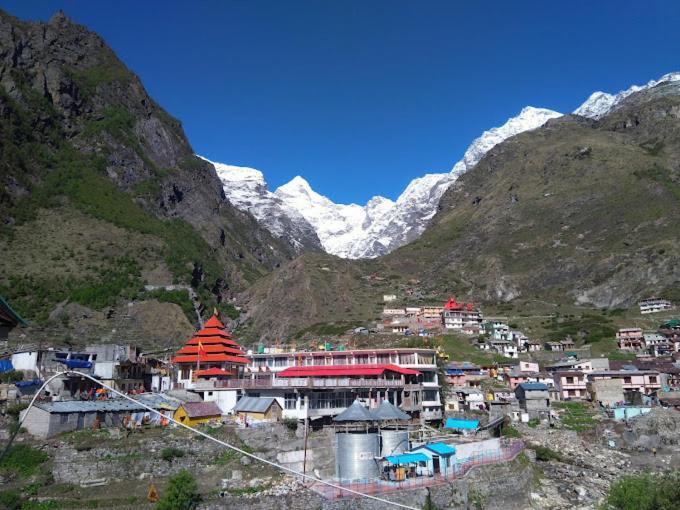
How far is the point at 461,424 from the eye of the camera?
51.8m

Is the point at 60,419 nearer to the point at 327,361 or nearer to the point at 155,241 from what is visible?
the point at 327,361

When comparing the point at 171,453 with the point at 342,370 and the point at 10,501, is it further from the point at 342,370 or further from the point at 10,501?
the point at 342,370

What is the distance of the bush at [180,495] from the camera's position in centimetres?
3055

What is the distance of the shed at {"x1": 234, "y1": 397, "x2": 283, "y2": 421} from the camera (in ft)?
158

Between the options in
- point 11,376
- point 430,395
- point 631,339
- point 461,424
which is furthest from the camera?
point 631,339

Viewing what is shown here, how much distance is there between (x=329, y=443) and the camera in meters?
41.9

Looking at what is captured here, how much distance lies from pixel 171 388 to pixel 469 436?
102 feet

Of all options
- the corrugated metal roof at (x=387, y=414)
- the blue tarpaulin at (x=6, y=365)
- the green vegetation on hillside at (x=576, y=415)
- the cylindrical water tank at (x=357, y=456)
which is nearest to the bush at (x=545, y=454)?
the green vegetation on hillside at (x=576, y=415)

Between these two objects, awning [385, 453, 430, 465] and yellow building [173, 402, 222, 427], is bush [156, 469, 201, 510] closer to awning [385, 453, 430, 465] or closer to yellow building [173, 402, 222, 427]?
awning [385, 453, 430, 465]

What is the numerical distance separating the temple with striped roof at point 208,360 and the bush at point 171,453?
737 inches

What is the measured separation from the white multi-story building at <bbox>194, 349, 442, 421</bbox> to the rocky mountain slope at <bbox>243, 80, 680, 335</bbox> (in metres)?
67.0

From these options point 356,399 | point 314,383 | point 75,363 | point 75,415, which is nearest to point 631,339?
point 356,399

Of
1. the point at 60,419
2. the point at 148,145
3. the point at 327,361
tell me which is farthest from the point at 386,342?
the point at 148,145

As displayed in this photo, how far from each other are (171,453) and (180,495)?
6259 millimetres
